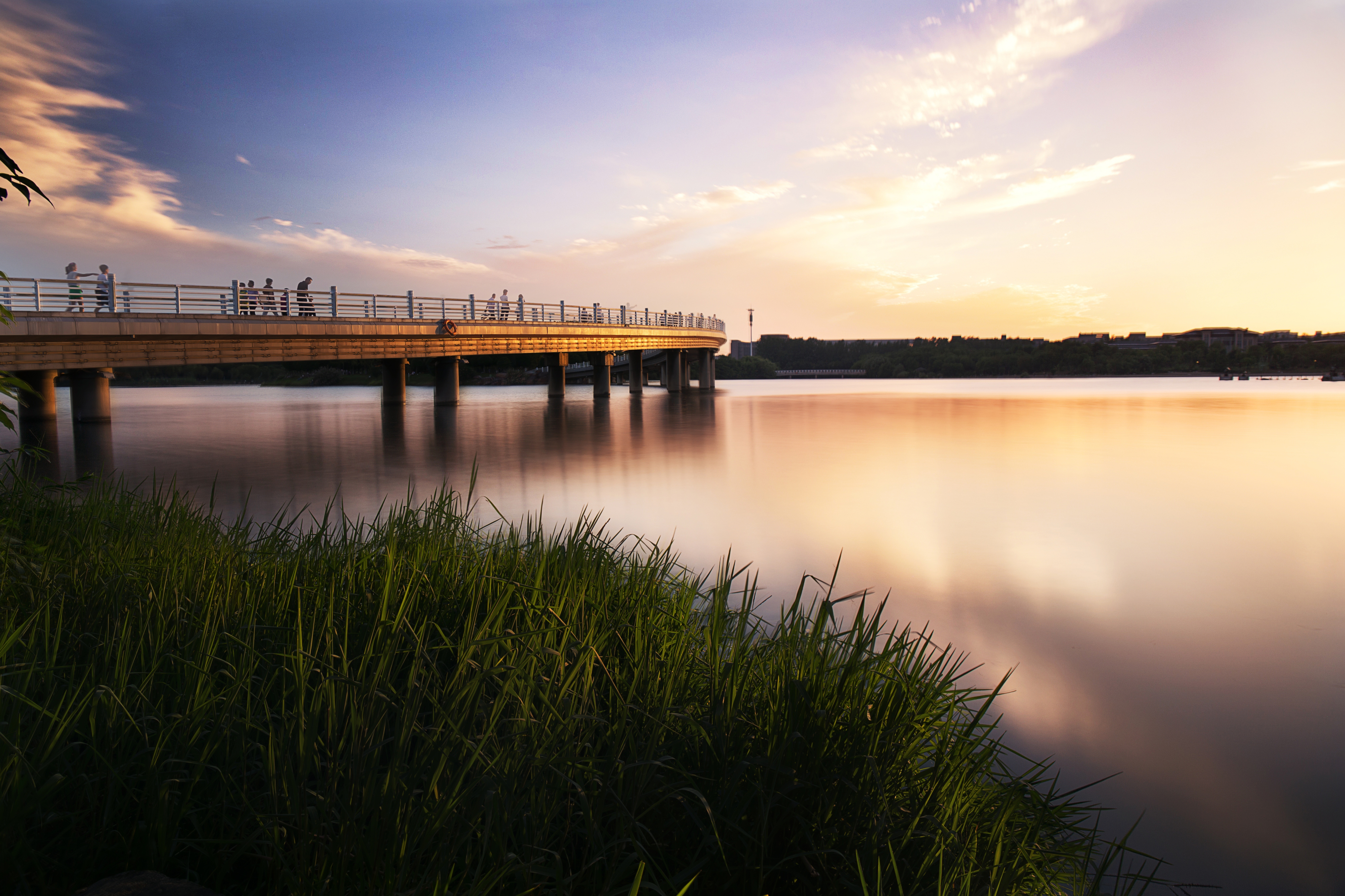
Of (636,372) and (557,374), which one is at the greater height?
(636,372)

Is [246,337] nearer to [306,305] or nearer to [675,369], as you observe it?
[306,305]

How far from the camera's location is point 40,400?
29547mm

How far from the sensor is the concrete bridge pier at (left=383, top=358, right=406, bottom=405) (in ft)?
152

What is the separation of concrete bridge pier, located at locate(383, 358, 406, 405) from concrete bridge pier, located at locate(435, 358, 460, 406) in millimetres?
2157

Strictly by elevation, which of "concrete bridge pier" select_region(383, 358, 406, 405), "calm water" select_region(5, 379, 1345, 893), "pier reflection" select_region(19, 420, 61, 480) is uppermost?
"concrete bridge pier" select_region(383, 358, 406, 405)

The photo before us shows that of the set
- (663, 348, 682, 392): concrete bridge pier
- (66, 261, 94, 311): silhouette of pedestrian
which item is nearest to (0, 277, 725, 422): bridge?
(66, 261, 94, 311): silhouette of pedestrian

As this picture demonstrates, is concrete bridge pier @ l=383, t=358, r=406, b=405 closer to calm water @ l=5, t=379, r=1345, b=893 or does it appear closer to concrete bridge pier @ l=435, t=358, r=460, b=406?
concrete bridge pier @ l=435, t=358, r=460, b=406

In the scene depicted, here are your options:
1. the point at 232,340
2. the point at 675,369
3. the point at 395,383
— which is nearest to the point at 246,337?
the point at 232,340

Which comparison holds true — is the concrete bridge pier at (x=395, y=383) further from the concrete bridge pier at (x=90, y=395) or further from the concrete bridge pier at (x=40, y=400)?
the concrete bridge pier at (x=40, y=400)

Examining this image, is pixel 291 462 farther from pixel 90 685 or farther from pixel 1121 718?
pixel 1121 718

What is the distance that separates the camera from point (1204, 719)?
5.36m

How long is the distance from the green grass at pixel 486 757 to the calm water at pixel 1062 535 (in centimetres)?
112

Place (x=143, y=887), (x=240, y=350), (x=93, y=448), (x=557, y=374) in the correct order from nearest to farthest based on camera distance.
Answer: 1. (x=143, y=887)
2. (x=93, y=448)
3. (x=240, y=350)
4. (x=557, y=374)

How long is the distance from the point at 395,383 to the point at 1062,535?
43415 millimetres
